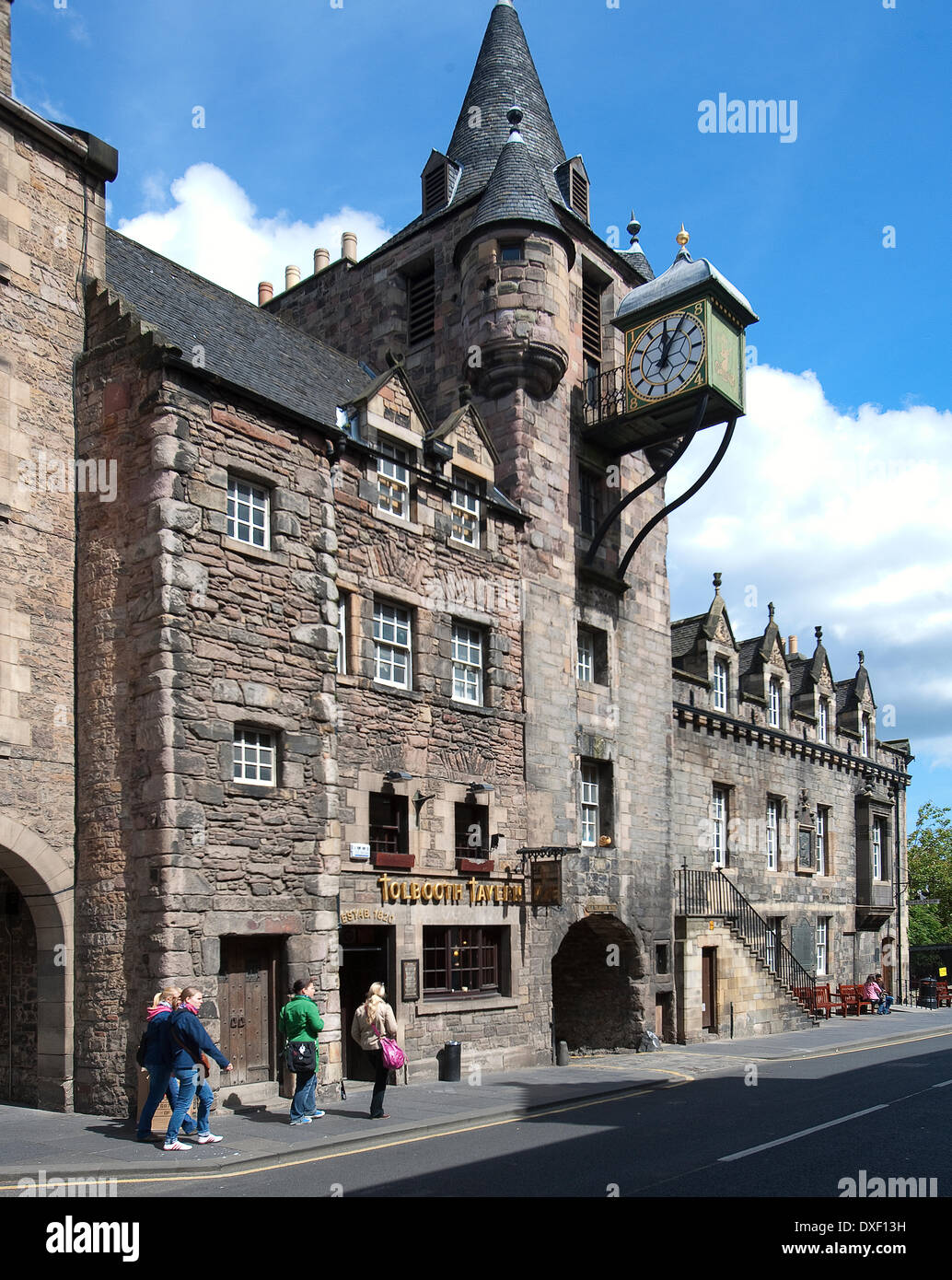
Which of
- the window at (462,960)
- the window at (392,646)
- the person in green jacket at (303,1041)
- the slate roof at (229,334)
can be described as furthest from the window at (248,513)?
the window at (462,960)

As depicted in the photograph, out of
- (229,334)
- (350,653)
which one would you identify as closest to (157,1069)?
(350,653)

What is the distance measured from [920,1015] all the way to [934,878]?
2928 centimetres

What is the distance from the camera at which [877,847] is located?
3816 cm

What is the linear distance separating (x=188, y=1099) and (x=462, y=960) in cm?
757

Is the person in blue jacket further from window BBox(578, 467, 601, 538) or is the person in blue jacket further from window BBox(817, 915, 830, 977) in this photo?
window BBox(817, 915, 830, 977)

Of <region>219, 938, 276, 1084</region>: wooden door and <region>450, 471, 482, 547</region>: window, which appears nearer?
<region>219, 938, 276, 1084</region>: wooden door

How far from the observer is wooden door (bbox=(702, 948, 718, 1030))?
2542 centimetres

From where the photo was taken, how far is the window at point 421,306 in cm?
2455

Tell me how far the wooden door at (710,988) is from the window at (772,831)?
5867 mm

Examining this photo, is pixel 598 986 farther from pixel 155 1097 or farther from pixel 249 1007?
pixel 155 1097

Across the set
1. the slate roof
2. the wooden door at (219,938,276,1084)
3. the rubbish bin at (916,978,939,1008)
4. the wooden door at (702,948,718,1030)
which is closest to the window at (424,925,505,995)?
the wooden door at (219,938,276,1084)

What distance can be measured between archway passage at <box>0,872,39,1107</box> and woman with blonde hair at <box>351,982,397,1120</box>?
4287 mm

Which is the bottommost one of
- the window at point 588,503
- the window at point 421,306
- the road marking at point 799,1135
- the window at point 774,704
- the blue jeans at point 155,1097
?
the road marking at point 799,1135

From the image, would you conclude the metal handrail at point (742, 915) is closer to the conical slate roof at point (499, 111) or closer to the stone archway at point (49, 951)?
the stone archway at point (49, 951)
